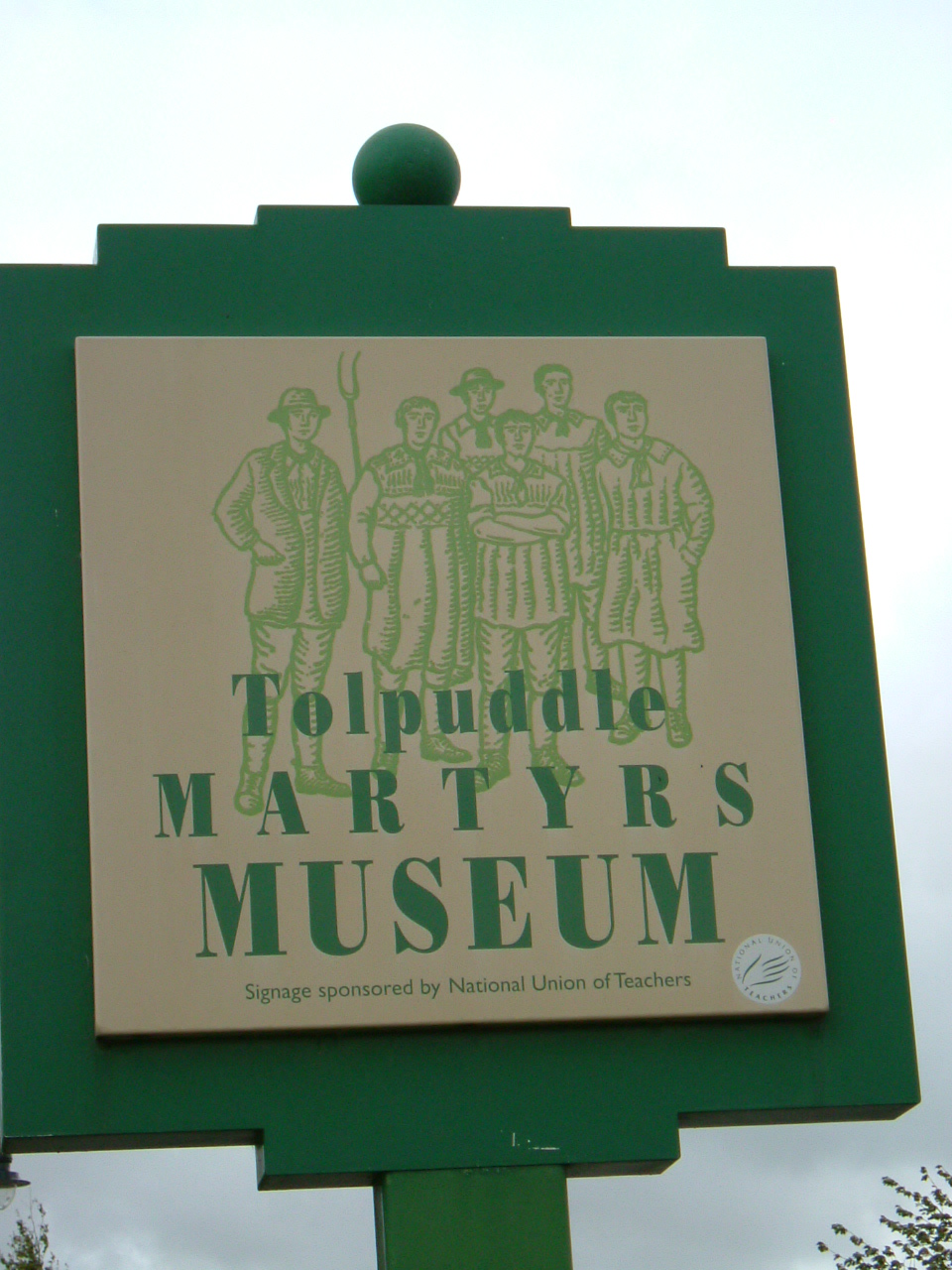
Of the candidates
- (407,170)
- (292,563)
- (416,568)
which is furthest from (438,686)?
(407,170)

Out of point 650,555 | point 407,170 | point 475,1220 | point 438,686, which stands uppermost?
point 407,170

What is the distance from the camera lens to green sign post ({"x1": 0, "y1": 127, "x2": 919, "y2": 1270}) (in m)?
9.28

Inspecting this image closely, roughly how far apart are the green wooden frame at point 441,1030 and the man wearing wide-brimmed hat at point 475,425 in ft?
1.10

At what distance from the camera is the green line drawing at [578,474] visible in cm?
1017

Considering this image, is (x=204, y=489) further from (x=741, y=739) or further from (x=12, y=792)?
(x=741, y=739)

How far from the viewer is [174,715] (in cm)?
975

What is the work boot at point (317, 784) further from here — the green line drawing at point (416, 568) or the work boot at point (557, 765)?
the work boot at point (557, 765)

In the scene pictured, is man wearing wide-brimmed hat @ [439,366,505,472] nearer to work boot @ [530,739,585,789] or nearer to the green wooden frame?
the green wooden frame

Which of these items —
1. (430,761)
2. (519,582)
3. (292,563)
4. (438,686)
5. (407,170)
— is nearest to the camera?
(430,761)

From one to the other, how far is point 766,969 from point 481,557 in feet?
7.64

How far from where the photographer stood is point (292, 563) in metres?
10.1

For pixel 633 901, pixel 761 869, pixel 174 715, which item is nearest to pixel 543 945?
pixel 633 901

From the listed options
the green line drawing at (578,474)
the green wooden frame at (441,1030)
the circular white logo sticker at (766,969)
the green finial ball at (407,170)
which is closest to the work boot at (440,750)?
the green line drawing at (578,474)

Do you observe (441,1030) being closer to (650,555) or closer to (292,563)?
(292,563)
